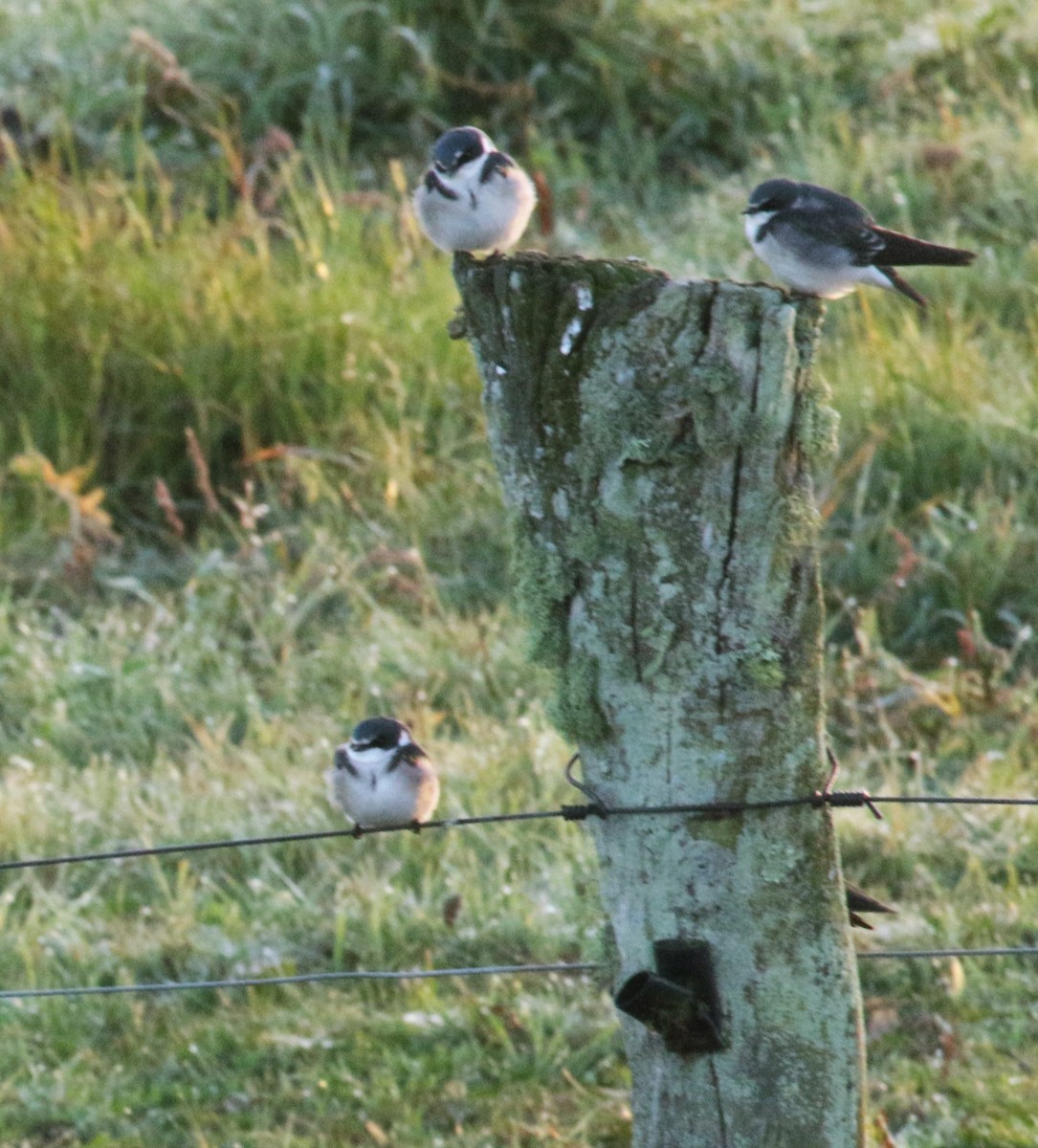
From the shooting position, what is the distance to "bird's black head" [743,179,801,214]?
4438 millimetres

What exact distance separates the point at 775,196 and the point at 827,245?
0.85ft

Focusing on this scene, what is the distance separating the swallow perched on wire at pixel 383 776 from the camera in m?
4.45

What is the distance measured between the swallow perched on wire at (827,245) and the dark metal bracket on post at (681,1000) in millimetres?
2023

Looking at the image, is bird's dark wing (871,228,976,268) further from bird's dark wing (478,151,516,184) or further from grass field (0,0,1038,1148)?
grass field (0,0,1038,1148)

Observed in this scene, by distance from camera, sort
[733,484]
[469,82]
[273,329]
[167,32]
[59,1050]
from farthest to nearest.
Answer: [167,32]
[469,82]
[273,329]
[59,1050]
[733,484]

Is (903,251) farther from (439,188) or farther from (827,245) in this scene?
(439,188)

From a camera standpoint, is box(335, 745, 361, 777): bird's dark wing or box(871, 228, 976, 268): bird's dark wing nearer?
box(871, 228, 976, 268): bird's dark wing

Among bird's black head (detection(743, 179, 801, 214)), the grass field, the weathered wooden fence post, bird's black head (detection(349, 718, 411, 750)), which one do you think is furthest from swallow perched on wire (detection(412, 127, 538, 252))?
the weathered wooden fence post

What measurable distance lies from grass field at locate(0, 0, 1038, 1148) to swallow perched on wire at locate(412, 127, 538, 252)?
1.69m

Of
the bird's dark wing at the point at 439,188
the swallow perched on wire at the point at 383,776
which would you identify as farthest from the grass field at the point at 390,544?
the bird's dark wing at the point at 439,188

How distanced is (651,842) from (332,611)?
14.1ft

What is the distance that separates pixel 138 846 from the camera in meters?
5.26

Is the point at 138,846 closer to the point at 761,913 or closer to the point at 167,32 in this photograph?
the point at 761,913

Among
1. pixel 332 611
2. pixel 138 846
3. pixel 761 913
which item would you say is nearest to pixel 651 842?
pixel 761 913
